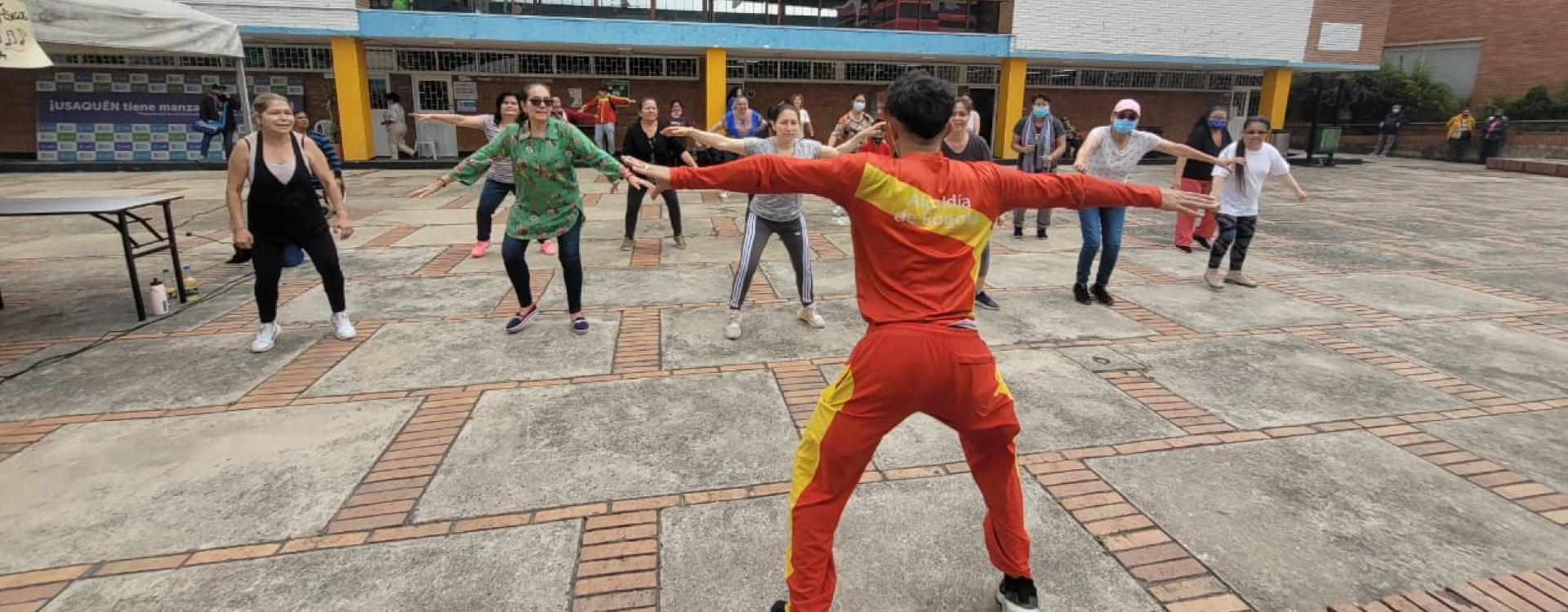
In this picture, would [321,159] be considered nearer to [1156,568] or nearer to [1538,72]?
[1156,568]

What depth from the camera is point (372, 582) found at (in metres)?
2.73

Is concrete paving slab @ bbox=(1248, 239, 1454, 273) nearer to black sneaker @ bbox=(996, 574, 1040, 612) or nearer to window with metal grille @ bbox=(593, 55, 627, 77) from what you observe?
black sneaker @ bbox=(996, 574, 1040, 612)

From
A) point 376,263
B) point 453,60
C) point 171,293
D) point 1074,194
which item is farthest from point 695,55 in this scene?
point 1074,194

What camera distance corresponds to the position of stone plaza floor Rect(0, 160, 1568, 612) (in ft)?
9.06

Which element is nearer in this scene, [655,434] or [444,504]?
[444,504]

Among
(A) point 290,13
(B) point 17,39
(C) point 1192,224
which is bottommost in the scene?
(C) point 1192,224

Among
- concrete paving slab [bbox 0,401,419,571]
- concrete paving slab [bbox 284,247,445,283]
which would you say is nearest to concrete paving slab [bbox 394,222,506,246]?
concrete paving slab [bbox 284,247,445,283]

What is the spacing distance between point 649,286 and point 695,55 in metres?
16.6

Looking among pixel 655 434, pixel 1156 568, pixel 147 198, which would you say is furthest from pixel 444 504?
pixel 147 198

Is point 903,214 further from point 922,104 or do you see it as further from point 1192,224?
point 1192,224

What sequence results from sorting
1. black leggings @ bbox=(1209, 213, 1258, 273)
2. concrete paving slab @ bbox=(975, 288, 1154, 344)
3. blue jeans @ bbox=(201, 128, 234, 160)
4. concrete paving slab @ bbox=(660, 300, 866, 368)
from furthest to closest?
1. blue jeans @ bbox=(201, 128, 234, 160)
2. black leggings @ bbox=(1209, 213, 1258, 273)
3. concrete paving slab @ bbox=(975, 288, 1154, 344)
4. concrete paving slab @ bbox=(660, 300, 866, 368)

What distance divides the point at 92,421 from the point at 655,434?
3027mm

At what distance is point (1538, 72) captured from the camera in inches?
1040

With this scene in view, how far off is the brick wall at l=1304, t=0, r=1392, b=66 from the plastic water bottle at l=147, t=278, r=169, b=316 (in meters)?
27.9
